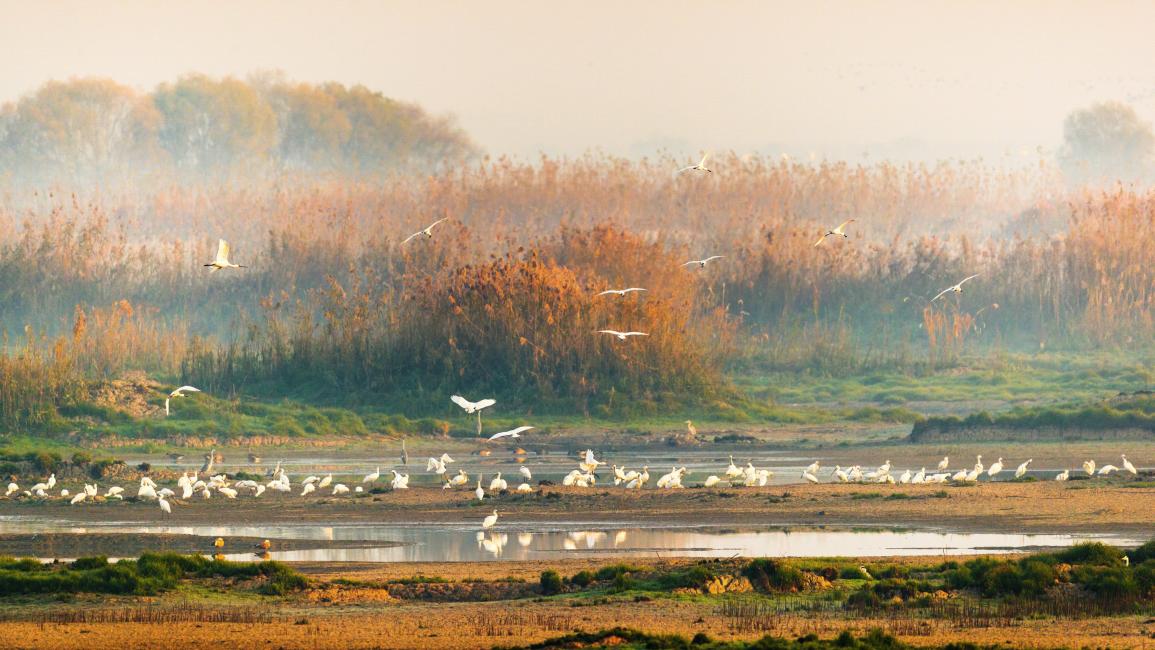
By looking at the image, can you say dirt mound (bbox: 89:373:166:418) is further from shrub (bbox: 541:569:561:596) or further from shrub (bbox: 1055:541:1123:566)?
shrub (bbox: 1055:541:1123:566)

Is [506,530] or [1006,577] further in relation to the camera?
[506,530]

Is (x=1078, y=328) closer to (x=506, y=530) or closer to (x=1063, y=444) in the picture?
(x=1063, y=444)

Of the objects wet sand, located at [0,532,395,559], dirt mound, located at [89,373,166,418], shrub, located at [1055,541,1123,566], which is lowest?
dirt mound, located at [89,373,166,418]

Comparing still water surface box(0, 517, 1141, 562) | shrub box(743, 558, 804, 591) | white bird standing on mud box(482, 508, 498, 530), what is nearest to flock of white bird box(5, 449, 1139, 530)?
still water surface box(0, 517, 1141, 562)

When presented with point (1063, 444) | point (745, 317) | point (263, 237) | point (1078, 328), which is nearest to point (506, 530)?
point (1063, 444)

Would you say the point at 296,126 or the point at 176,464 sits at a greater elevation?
the point at 296,126

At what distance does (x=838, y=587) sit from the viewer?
17281 millimetres

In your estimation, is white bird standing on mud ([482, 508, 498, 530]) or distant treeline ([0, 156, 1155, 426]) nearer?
white bird standing on mud ([482, 508, 498, 530])

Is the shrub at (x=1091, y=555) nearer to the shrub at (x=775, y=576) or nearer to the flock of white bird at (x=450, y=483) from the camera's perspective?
the shrub at (x=775, y=576)

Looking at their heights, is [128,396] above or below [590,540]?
below

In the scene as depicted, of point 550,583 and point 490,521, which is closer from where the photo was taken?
point 550,583

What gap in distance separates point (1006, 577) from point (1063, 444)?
18132 mm

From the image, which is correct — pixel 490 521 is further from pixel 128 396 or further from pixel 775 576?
pixel 128 396

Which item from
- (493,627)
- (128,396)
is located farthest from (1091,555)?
(128,396)
